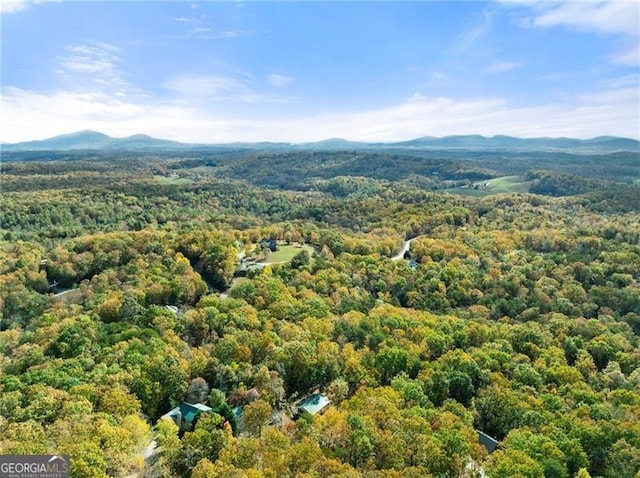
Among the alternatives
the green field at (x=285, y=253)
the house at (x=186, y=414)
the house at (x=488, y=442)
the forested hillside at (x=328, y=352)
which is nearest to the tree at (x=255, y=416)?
the forested hillside at (x=328, y=352)

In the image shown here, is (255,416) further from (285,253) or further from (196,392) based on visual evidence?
(285,253)

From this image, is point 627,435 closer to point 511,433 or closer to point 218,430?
point 511,433

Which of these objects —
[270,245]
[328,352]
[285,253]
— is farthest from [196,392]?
[270,245]

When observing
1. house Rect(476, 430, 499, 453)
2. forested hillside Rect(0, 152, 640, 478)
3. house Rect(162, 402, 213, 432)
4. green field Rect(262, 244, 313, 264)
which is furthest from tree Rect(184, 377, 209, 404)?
green field Rect(262, 244, 313, 264)

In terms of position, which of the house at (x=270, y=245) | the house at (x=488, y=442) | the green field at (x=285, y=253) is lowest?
the house at (x=488, y=442)

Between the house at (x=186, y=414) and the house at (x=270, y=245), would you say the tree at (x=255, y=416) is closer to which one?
the house at (x=186, y=414)
